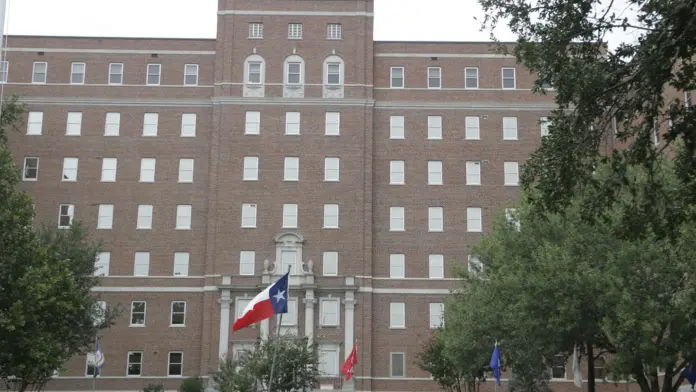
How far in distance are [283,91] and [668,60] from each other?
54898 millimetres

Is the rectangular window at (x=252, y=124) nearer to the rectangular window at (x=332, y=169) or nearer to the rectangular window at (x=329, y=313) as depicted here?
the rectangular window at (x=332, y=169)

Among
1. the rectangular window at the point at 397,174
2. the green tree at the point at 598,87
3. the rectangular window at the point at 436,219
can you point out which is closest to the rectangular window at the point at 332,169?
the rectangular window at the point at 397,174

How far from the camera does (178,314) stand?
6912 centimetres

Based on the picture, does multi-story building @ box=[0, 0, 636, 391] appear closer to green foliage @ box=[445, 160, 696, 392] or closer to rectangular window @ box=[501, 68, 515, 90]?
rectangular window @ box=[501, 68, 515, 90]

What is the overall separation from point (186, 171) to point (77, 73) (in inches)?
450

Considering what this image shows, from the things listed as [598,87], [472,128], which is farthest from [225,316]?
[598,87]

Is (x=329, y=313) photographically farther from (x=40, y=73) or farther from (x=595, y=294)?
(x=595, y=294)

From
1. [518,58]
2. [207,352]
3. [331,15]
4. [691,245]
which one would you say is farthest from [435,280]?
[518,58]

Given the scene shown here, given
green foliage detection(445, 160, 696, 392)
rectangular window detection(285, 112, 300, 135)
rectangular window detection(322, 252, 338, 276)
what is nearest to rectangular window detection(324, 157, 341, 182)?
rectangular window detection(285, 112, 300, 135)

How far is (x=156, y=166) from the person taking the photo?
71500 mm

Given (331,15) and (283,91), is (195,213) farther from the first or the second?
(331,15)

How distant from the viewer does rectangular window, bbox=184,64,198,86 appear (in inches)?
2874

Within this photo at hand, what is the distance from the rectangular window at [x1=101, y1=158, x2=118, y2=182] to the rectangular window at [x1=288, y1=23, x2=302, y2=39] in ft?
52.8

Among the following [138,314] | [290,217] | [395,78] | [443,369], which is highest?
[395,78]
